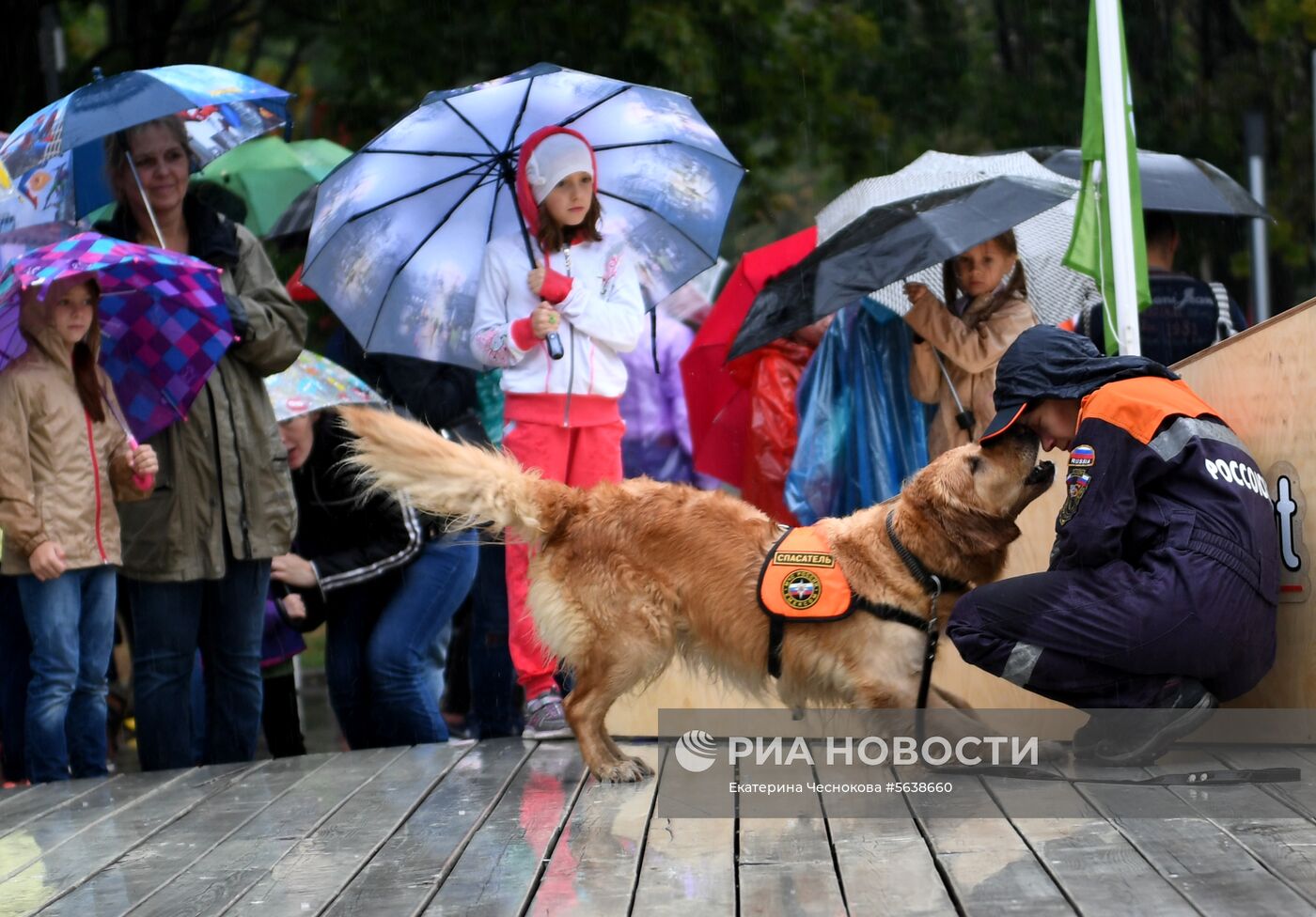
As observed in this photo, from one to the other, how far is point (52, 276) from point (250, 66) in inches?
339

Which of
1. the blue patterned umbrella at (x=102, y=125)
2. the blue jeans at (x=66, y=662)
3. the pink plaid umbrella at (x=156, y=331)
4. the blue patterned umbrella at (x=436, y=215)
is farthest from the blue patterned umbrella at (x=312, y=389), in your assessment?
the blue jeans at (x=66, y=662)

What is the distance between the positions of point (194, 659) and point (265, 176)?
451 centimetres

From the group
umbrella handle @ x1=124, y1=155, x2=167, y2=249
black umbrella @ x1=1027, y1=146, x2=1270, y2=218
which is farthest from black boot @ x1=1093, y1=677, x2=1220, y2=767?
umbrella handle @ x1=124, y1=155, x2=167, y2=249

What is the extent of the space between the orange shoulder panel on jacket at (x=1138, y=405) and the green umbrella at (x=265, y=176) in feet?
19.9

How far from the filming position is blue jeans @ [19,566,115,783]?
221 inches

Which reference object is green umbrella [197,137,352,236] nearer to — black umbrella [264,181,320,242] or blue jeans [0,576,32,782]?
black umbrella [264,181,320,242]

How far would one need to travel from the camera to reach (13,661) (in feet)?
20.5

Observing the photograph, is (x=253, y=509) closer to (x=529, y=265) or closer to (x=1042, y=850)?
(x=529, y=265)

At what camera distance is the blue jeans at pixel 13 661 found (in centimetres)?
623

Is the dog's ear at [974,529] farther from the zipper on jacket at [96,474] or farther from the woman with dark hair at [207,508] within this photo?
the zipper on jacket at [96,474]

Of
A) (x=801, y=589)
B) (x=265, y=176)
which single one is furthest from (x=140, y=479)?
(x=265, y=176)

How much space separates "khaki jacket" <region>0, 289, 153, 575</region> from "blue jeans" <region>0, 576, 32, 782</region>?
57 cm

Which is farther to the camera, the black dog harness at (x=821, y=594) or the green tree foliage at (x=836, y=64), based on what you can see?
the green tree foliage at (x=836, y=64)

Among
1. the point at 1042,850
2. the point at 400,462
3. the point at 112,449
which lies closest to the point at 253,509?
the point at 112,449
